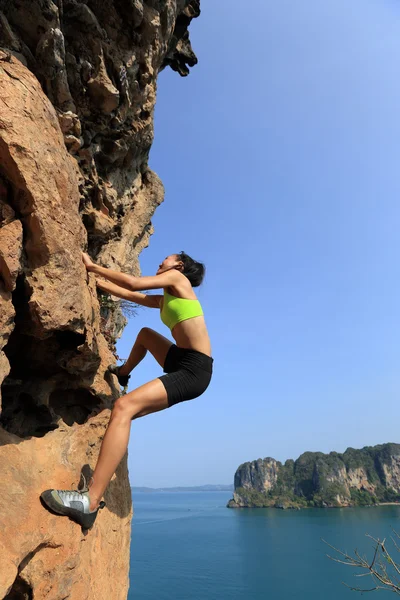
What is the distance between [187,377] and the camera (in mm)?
3797

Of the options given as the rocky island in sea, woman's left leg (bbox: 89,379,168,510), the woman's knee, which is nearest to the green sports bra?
woman's left leg (bbox: 89,379,168,510)

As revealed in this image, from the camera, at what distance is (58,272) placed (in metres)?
3.49

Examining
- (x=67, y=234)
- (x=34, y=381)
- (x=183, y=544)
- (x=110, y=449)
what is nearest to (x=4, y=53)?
(x=67, y=234)

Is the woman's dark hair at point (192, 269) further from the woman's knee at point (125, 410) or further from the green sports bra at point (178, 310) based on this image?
the woman's knee at point (125, 410)

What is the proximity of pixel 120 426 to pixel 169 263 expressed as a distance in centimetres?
208

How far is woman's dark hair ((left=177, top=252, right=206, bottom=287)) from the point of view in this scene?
15.3ft

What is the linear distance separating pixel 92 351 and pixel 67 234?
4.15 feet

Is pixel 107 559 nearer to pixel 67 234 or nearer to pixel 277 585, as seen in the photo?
pixel 67 234

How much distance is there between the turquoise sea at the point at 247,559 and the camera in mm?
38500

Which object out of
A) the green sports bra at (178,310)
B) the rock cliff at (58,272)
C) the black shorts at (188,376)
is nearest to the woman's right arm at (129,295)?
the rock cliff at (58,272)

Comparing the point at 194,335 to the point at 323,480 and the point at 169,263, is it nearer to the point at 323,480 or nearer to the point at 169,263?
the point at 169,263

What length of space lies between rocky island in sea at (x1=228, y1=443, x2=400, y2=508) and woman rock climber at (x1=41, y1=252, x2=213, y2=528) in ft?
413

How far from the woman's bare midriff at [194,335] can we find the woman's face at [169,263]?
2.87ft

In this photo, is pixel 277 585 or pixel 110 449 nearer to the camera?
pixel 110 449
